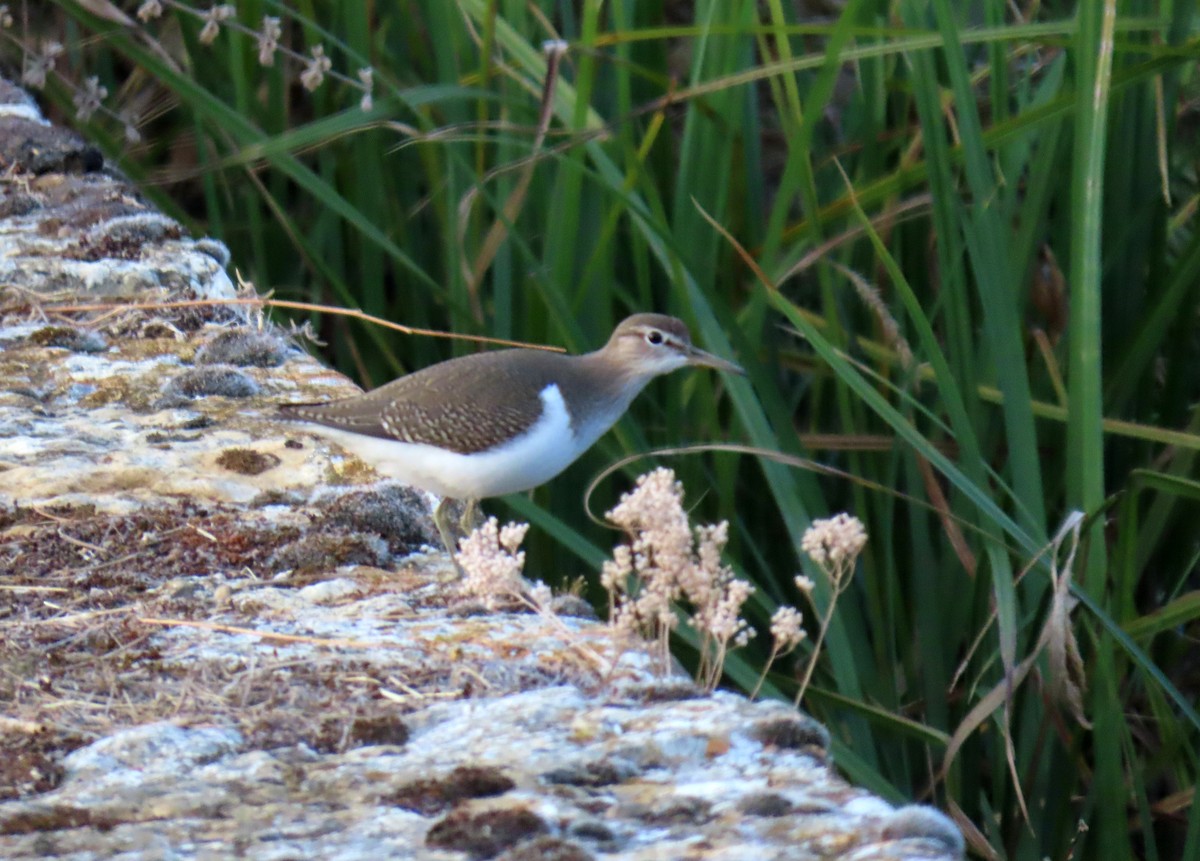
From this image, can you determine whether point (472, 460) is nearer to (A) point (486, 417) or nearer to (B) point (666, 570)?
(A) point (486, 417)

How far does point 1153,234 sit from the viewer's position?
3.86m

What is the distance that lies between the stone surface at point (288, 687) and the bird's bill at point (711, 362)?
0.81 m

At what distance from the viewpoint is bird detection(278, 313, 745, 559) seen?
3.09 meters

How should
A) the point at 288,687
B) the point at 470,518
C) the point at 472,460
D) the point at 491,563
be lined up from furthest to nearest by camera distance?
the point at 470,518
the point at 472,460
the point at 491,563
the point at 288,687

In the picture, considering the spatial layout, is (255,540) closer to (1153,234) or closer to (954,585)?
(954,585)

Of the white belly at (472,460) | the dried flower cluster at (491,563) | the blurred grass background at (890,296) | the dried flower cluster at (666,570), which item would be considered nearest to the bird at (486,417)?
the white belly at (472,460)

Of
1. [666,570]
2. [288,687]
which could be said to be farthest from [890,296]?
[288,687]

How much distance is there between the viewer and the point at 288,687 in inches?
85.4

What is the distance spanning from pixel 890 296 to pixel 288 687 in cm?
252

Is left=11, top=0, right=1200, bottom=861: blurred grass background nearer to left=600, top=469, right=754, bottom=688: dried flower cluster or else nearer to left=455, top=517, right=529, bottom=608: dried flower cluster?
left=600, top=469, right=754, bottom=688: dried flower cluster

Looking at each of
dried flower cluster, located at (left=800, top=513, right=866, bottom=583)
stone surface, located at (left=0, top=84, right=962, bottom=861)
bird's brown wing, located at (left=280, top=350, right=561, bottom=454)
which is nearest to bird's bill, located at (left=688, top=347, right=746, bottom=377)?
bird's brown wing, located at (left=280, top=350, right=561, bottom=454)

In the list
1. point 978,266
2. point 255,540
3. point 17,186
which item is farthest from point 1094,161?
point 17,186

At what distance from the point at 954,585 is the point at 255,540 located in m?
1.75

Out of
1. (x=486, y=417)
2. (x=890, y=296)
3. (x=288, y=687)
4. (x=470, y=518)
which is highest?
(x=890, y=296)
